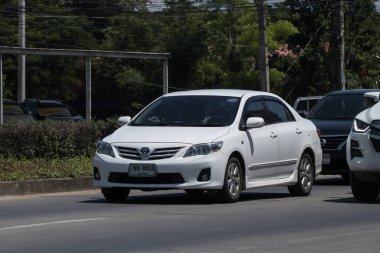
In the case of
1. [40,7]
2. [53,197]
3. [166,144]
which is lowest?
[53,197]

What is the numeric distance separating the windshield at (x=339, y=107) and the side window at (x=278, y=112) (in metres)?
3.85

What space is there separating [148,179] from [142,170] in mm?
165

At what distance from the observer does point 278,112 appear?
16531 mm

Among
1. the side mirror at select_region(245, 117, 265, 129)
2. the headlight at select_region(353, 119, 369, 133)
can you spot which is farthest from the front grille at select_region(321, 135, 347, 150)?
the side mirror at select_region(245, 117, 265, 129)

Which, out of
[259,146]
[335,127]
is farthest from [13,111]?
[259,146]

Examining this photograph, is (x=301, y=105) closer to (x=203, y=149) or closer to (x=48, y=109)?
(x=48, y=109)

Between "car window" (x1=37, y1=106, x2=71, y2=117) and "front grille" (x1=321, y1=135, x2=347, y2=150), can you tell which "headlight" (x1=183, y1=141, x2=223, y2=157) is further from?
"car window" (x1=37, y1=106, x2=71, y2=117)

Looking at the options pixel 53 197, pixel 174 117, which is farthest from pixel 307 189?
pixel 53 197

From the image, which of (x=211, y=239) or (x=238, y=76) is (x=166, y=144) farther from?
(x=238, y=76)

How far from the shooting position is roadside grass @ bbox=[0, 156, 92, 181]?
18.0 metres

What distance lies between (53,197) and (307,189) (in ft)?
13.0

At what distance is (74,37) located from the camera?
193 ft

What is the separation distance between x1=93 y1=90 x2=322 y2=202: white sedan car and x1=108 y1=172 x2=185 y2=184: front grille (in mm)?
13

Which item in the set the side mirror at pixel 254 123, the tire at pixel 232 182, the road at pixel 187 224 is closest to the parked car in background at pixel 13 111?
the road at pixel 187 224
